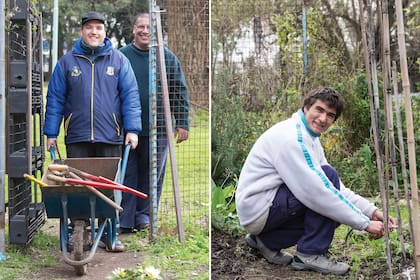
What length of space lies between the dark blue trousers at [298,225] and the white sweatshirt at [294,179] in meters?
0.06

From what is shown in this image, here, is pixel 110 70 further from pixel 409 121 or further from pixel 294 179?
pixel 409 121

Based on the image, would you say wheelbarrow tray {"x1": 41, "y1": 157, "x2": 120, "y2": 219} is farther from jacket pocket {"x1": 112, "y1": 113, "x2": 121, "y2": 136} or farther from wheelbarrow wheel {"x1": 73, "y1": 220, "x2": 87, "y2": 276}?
jacket pocket {"x1": 112, "y1": 113, "x2": 121, "y2": 136}

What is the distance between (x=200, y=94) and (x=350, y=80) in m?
1.46

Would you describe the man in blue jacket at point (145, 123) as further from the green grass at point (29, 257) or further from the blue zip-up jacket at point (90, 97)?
the green grass at point (29, 257)

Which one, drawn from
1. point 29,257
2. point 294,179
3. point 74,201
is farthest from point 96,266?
point 294,179

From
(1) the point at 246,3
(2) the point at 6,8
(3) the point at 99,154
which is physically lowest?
(3) the point at 99,154

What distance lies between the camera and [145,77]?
477 centimetres

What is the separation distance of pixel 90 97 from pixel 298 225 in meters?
1.67

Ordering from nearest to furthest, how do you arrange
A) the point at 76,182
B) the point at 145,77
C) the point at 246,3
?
1. the point at 76,182
2. the point at 145,77
3. the point at 246,3

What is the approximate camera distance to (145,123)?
475 cm

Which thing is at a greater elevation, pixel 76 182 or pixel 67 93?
pixel 67 93

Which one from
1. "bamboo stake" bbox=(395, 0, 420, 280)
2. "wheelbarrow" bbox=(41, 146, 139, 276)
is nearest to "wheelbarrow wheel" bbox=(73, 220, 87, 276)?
"wheelbarrow" bbox=(41, 146, 139, 276)

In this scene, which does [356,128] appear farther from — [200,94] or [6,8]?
[6,8]

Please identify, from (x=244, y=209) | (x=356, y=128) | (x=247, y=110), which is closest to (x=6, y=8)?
(x=244, y=209)
